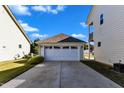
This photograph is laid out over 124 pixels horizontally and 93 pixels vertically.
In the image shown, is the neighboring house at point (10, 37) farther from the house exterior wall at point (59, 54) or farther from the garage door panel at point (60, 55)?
the garage door panel at point (60, 55)

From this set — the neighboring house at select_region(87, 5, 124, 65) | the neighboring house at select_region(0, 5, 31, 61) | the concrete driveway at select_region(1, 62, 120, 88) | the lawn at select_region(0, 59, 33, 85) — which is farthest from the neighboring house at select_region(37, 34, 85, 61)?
the concrete driveway at select_region(1, 62, 120, 88)

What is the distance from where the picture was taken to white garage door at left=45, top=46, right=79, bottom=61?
19.5 metres

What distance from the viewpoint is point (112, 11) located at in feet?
44.8

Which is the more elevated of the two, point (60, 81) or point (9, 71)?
point (9, 71)

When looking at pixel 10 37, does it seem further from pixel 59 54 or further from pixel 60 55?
pixel 60 55

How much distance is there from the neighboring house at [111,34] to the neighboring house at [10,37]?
36.8ft

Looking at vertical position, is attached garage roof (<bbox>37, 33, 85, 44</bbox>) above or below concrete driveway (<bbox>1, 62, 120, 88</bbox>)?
above

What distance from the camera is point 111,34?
13.9m

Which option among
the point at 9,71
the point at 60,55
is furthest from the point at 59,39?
the point at 9,71

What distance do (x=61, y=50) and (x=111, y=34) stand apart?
745 centimetres

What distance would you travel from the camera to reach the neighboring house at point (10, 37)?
18.3 meters

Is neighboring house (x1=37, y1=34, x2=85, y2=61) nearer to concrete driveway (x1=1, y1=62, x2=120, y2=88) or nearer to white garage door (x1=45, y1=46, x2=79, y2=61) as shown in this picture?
white garage door (x1=45, y1=46, x2=79, y2=61)
